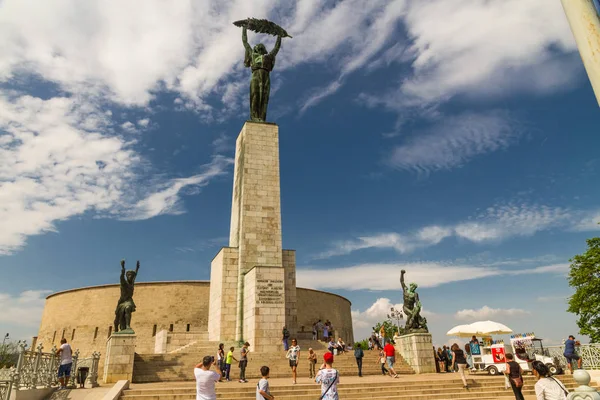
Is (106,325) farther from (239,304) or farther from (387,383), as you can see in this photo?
(387,383)

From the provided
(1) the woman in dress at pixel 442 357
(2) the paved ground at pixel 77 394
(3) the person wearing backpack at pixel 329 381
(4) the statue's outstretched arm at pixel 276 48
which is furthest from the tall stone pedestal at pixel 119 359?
(4) the statue's outstretched arm at pixel 276 48

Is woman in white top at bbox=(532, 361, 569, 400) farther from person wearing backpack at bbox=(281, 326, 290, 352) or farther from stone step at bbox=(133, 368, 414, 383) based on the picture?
person wearing backpack at bbox=(281, 326, 290, 352)

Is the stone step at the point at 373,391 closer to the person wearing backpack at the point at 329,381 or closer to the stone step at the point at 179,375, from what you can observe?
the stone step at the point at 179,375

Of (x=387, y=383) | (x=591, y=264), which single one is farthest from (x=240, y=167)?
(x=591, y=264)

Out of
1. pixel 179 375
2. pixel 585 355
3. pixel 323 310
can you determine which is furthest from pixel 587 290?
pixel 179 375

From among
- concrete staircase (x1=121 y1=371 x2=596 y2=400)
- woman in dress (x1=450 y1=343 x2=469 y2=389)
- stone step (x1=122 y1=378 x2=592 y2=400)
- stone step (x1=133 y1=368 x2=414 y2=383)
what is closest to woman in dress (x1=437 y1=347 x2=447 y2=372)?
stone step (x1=133 y1=368 x2=414 y2=383)

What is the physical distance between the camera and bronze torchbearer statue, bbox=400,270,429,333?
15.3 meters

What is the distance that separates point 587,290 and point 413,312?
1627cm

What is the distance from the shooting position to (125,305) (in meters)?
14.5

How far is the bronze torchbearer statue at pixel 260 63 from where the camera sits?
23.5m

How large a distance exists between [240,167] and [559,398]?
19.7 meters

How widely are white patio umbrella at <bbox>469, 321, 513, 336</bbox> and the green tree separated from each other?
11.2 meters

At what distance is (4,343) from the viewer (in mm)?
34438

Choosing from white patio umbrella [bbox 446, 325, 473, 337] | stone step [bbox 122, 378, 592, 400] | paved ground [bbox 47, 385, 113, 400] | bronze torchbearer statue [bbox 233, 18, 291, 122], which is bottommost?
stone step [bbox 122, 378, 592, 400]
